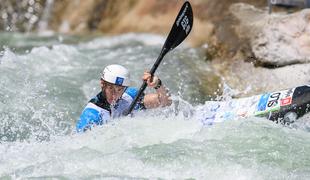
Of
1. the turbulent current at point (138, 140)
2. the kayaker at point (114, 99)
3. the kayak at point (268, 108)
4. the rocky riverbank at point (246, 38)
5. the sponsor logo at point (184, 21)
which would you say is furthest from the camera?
the rocky riverbank at point (246, 38)

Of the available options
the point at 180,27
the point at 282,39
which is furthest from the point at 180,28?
the point at 282,39

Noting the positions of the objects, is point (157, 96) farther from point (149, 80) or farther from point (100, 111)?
point (100, 111)

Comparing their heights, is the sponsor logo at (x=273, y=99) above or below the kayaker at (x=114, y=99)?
below

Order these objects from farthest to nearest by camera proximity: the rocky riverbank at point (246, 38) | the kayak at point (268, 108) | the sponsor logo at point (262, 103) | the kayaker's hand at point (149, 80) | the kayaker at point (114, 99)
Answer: the rocky riverbank at point (246, 38) → the sponsor logo at point (262, 103) → the kayak at point (268, 108) → the kayaker at point (114, 99) → the kayaker's hand at point (149, 80)

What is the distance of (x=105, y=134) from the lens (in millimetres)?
6258

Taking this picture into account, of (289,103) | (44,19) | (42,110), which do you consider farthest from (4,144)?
(44,19)

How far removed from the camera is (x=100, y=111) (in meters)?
6.41

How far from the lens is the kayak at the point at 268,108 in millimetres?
6707

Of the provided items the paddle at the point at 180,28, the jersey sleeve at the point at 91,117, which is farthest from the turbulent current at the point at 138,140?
the paddle at the point at 180,28

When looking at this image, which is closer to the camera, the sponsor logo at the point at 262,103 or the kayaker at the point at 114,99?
the kayaker at the point at 114,99

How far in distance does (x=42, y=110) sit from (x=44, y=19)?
8.71m

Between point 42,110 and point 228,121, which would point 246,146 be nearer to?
point 228,121

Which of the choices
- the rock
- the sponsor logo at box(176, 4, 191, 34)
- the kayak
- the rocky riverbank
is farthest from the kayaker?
the rock

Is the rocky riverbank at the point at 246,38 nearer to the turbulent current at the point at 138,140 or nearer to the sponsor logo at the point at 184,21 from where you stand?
the turbulent current at the point at 138,140
